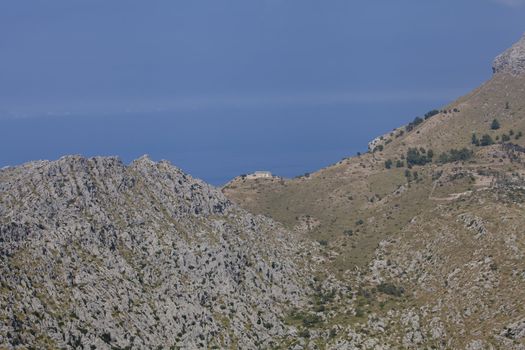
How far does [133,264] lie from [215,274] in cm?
1910

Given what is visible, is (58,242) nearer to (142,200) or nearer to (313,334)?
(142,200)

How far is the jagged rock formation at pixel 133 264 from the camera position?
436ft

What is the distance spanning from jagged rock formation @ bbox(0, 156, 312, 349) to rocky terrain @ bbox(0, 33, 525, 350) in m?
0.32

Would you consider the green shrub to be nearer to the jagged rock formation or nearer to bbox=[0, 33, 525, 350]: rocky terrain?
bbox=[0, 33, 525, 350]: rocky terrain

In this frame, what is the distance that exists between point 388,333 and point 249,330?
2944 centimetres

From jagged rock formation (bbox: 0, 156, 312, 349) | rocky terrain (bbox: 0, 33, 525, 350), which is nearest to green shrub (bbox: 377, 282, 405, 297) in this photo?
rocky terrain (bbox: 0, 33, 525, 350)

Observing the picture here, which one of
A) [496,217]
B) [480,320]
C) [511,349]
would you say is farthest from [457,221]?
[511,349]

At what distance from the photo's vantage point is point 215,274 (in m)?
165

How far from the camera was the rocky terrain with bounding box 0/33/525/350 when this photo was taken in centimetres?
13675

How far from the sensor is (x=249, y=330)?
154m

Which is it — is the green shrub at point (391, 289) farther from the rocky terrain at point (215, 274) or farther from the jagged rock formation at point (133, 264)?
the jagged rock formation at point (133, 264)

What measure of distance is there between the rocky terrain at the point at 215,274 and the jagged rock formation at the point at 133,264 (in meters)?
0.32

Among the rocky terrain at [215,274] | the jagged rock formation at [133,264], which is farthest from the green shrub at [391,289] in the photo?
the jagged rock formation at [133,264]

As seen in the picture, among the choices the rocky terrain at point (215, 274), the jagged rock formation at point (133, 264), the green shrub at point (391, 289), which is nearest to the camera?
the jagged rock formation at point (133, 264)
